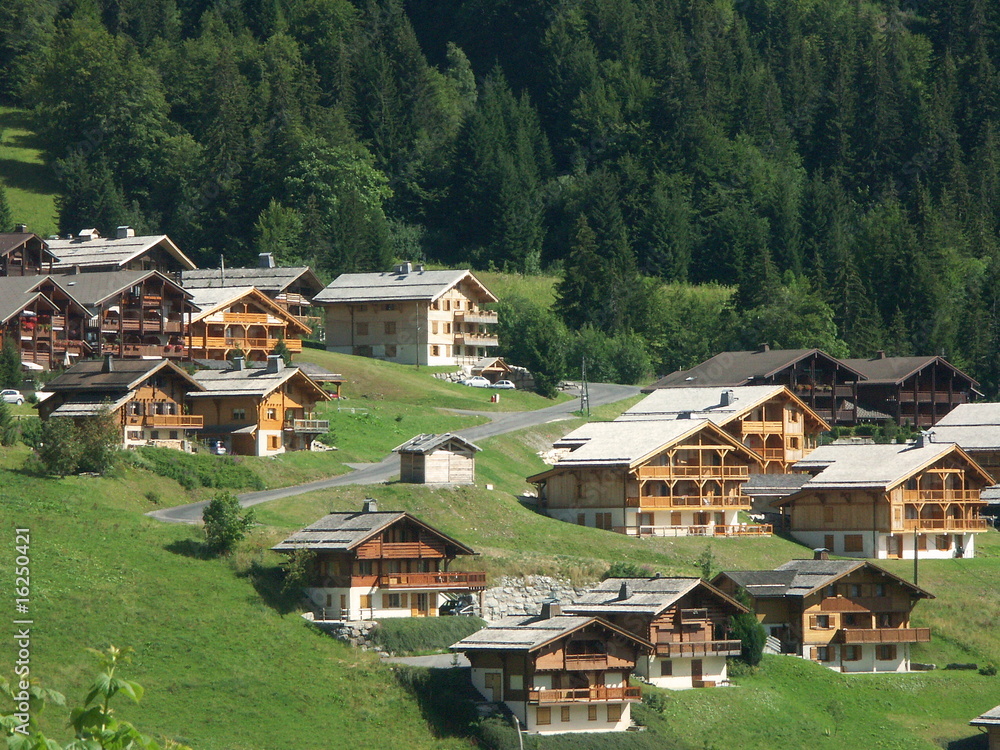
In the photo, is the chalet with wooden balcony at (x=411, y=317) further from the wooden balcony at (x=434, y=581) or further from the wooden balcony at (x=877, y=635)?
the wooden balcony at (x=434, y=581)

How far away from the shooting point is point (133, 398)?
8625 centimetres

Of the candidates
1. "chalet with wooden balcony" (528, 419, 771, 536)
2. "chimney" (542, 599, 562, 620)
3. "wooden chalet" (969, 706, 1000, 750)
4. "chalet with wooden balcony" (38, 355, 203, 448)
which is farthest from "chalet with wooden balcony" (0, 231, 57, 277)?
"wooden chalet" (969, 706, 1000, 750)

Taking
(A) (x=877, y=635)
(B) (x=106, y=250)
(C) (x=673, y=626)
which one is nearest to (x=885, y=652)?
(A) (x=877, y=635)

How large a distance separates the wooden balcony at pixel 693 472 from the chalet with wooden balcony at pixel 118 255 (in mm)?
46561

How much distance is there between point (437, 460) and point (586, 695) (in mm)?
23820

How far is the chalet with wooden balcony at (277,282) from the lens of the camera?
A: 127500mm

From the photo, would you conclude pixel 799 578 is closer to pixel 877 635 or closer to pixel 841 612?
pixel 841 612

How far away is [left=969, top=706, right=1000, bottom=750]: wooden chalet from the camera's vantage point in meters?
67.2

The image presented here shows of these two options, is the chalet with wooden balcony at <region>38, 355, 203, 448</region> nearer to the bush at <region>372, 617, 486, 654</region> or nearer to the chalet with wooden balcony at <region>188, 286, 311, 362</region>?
the bush at <region>372, 617, 486, 654</region>

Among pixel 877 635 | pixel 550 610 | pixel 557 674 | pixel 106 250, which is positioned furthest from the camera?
pixel 106 250

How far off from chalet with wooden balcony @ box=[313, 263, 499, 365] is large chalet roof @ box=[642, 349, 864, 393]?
15849mm

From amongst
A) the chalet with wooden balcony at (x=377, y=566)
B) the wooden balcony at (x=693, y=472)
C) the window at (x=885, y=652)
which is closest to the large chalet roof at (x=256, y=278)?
the wooden balcony at (x=693, y=472)

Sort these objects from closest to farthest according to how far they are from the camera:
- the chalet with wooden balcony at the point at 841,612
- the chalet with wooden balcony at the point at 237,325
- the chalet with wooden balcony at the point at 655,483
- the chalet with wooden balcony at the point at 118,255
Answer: the chalet with wooden balcony at the point at 841,612
the chalet with wooden balcony at the point at 655,483
the chalet with wooden balcony at the point at 237,325
the chalet with wooden balcony at the point at 118,255

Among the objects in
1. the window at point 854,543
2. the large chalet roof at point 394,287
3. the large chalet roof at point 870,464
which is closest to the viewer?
the large chalet roof at point 870,464
